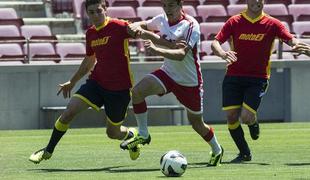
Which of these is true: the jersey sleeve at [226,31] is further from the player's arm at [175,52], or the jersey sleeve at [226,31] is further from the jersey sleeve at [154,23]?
the player's arm at [175,52]

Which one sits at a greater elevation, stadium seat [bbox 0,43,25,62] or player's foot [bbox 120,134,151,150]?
player's foot [bbox 120,134,151,150]

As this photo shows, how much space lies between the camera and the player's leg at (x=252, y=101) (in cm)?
1407

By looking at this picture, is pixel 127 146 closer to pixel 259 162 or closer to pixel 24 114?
pixel 259 162

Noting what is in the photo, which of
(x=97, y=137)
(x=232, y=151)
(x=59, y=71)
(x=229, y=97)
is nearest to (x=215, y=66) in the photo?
(x=59, y=71)

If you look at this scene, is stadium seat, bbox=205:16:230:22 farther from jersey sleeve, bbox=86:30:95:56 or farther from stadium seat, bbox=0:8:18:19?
jersey sleeve, bbox=86:30:95:56

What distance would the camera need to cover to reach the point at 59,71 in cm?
2452

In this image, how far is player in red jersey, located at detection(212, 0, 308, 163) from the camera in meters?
14.1

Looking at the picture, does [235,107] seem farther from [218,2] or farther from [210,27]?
[218,2]

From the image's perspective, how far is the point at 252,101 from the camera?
46.2 ft

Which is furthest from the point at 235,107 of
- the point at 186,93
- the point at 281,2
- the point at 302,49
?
the point at 281,2

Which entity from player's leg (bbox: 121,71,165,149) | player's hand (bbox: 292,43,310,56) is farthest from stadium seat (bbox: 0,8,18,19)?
player's hand (bbox: 292,43,310,56)

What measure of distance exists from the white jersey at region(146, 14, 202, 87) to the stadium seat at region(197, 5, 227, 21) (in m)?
15.7

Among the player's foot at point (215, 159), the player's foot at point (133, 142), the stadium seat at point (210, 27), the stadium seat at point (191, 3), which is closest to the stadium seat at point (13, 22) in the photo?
the stadium seat at point (210, 27)

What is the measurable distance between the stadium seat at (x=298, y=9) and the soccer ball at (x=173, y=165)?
18437 millimetres
